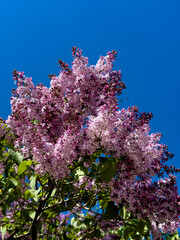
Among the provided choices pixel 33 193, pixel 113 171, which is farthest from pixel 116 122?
pixel 33 193

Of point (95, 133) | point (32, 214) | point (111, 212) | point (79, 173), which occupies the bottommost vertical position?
point (32, 214)

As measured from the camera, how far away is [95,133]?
301cm

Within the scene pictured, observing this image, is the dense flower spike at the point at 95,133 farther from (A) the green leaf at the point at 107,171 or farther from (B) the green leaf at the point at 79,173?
(B) the green leaf at the point at 79,173

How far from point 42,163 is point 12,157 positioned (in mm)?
455

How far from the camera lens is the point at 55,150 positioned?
9.27ft

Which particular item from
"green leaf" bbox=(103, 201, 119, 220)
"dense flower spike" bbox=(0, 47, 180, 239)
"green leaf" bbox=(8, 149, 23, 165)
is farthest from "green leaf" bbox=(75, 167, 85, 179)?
"green leaf" bbox=(8, 149, 23, 165)

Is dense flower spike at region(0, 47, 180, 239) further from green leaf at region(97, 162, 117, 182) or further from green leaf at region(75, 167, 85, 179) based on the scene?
green leaf at region(75, 167, 85, 179)

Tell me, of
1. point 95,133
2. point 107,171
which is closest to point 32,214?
point 107,171

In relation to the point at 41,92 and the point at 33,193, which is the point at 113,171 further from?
the point at 41,92

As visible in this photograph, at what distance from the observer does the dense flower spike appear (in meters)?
2.93

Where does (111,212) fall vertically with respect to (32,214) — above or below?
above

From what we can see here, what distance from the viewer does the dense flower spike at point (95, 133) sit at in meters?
2.93

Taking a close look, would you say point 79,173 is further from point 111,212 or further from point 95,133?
point 95,133

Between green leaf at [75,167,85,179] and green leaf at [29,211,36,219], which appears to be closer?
green leaf at [75,167,85,179]
